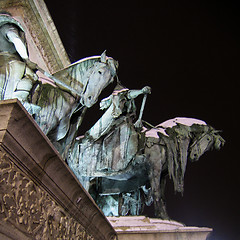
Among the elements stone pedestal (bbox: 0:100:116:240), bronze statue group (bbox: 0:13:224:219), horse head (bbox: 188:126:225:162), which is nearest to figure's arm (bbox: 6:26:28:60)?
bronze statue group (bbox: 0:13:224:219)

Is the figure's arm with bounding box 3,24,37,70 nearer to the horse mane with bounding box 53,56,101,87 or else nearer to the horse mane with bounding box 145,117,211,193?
the horse mane with bounding box 53,56,101,87

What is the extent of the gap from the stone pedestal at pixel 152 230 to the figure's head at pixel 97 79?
1.81 meters

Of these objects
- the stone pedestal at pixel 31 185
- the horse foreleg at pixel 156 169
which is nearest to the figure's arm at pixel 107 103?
the horse foreleg at pixel 156 169

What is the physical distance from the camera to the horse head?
6.65 meters

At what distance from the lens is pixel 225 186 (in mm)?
13453

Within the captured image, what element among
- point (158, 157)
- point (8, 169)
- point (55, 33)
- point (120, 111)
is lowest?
point (8, 169)

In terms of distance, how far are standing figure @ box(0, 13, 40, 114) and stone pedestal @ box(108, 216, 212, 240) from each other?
7.05 feet

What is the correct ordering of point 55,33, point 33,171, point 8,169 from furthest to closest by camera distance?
point 55,33 → point 33,171 → point 8,169

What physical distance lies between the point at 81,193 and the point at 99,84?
8.65 ft

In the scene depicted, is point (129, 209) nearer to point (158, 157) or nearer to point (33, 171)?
point (158, 157)

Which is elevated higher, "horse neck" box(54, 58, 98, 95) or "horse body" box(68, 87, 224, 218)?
"horse neck" box(54, 58, 98, 95)

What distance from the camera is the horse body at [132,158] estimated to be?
6090 millimetres

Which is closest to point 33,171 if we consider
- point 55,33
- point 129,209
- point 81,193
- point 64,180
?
point 64,180

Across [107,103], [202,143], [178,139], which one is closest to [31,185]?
[107,103]
